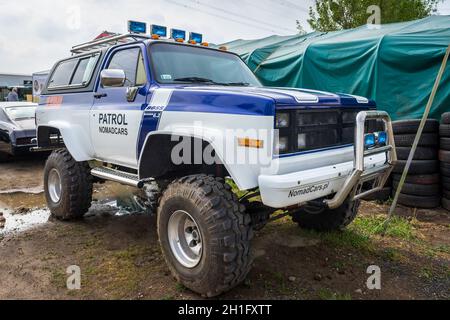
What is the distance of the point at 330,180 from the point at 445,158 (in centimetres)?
321

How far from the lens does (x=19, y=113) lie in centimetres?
917

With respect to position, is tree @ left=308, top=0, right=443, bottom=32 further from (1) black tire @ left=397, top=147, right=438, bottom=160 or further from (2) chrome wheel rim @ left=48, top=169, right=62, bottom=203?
(2) chrome wheel rim @ left=48, top=169, right=62, bottom=203

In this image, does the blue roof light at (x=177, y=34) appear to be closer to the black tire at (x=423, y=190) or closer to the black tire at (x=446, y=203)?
the black tire at (x=423, y=190)

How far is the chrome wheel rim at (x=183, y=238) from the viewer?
318cm

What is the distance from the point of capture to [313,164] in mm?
2939

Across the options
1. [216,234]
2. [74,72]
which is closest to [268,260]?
[216,234]

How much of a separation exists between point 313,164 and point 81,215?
343 centimetres

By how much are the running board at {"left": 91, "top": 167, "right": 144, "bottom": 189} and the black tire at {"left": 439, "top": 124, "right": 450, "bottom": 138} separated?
4.23 m

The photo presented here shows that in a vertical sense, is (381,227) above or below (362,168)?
below

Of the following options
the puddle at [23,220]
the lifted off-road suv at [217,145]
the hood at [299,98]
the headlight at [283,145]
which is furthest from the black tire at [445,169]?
the puddle at [23,220]

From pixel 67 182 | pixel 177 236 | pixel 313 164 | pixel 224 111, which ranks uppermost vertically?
pixel 224 111

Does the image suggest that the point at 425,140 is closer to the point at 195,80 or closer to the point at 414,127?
the point at 414,127
